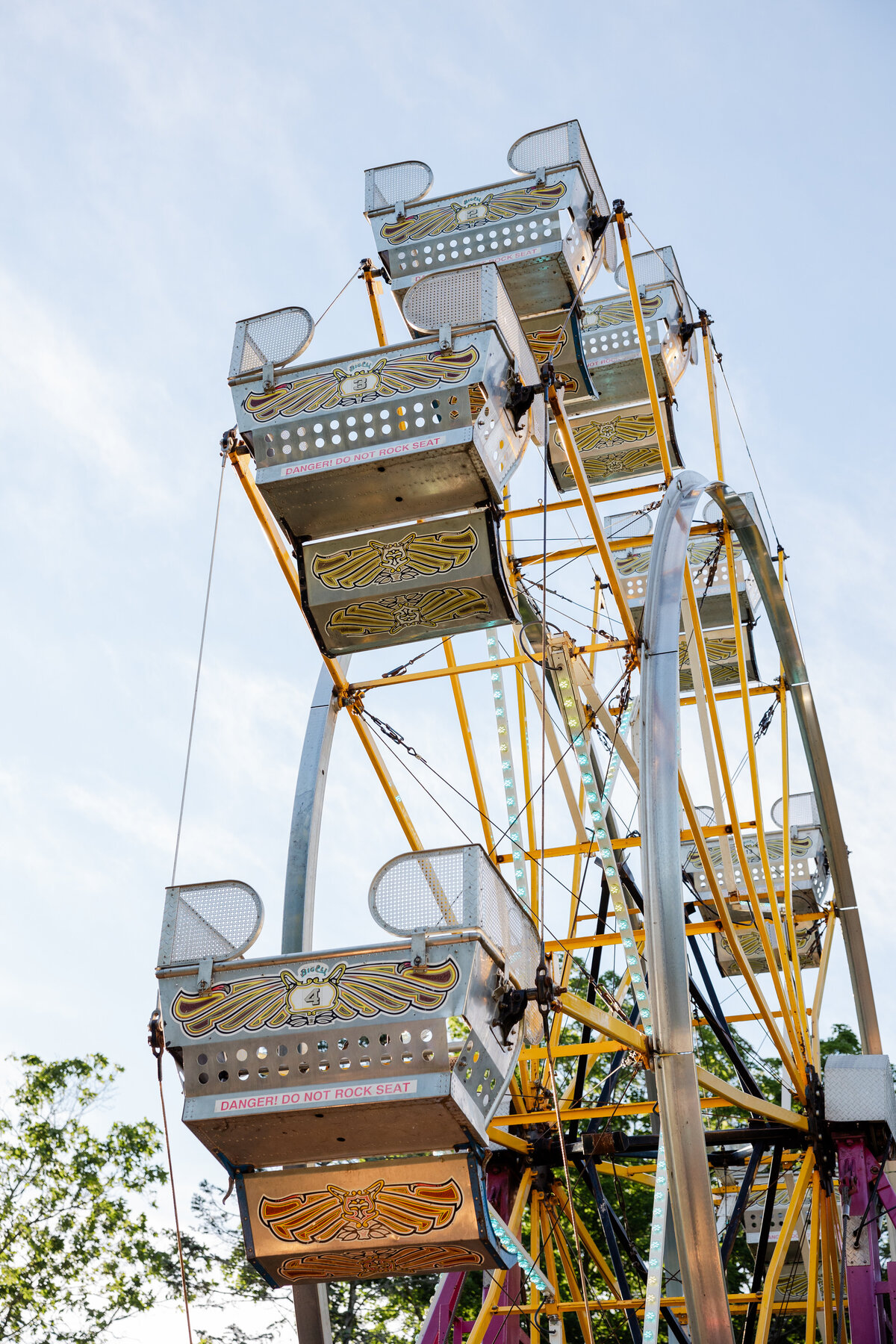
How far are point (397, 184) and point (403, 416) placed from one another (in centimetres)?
453

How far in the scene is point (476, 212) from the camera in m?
14.1

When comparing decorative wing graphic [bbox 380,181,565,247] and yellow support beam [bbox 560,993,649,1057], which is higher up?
decorative wing graphic [bbox 380,181,565,247]

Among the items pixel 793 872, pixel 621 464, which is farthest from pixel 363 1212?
pixel 621 464

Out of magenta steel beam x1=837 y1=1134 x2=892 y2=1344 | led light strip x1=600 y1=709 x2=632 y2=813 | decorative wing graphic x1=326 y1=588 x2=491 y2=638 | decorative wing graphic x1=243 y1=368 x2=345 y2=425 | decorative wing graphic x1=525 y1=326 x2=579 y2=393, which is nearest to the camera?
decorative wing graphic x1=243 y1=368 x2=345 y2=425

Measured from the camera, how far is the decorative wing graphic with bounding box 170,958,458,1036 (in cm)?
905

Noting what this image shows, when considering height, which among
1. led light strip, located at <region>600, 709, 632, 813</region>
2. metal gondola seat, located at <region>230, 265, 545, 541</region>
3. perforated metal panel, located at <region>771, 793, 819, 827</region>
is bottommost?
led light strip, located at <region>600, 709, 632, 813</region>

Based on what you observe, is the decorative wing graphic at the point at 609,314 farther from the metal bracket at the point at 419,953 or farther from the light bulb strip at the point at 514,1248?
the light bulb strip at the point at 514,1248

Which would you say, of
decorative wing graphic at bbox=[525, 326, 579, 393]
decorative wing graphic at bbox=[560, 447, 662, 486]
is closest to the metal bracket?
decorative wing graphic at bbox=[525, 326, 579, 393]

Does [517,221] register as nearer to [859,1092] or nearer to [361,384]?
[361,384]

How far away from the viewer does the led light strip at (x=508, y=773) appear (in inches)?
527

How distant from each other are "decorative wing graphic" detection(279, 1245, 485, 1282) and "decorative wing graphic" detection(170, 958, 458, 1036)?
1699 millimetres

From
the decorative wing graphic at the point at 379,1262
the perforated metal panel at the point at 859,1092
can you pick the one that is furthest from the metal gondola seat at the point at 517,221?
the decorative wing graphic at the point at 379,1262

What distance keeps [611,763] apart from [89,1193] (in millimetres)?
15035

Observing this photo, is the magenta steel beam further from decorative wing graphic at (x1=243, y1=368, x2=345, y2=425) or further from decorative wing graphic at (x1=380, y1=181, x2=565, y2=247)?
decorative wing graphic at (x1=380, y1=181, x2=565, y2=247)
